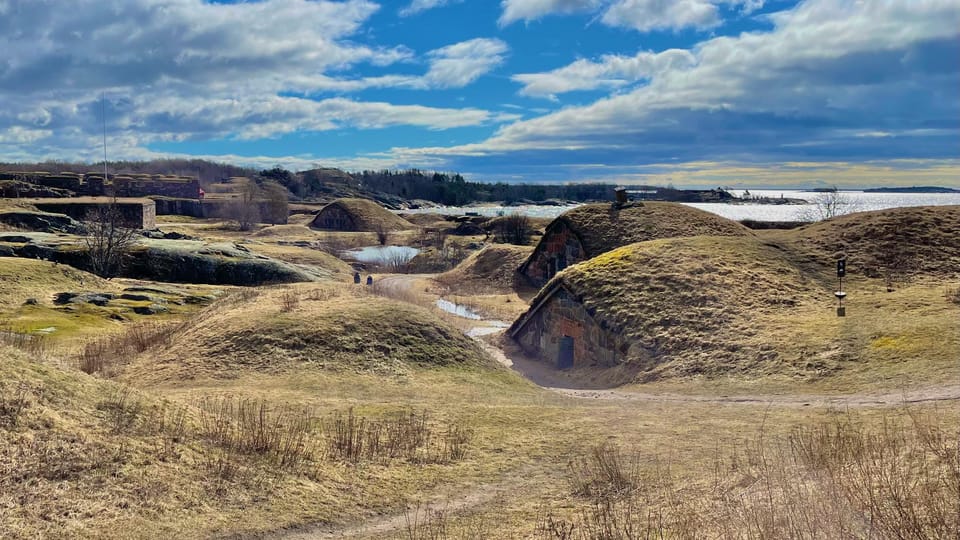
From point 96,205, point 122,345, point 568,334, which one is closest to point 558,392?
point 568,334

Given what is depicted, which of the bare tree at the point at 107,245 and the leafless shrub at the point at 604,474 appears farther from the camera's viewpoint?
the bare tree at the point at 107,245

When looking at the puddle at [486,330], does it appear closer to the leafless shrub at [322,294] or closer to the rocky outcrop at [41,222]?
the leafless shrub at [322,294]

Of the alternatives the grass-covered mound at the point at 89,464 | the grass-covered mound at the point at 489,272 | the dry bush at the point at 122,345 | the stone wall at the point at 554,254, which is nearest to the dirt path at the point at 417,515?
the grass-covered mound at the point at 89,464

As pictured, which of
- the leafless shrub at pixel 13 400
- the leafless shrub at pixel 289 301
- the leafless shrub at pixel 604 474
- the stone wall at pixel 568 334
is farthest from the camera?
the stone wall at pixel 568 334

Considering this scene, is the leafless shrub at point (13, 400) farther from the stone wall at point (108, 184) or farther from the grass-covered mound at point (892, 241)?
the stone wall at point (108, 184)

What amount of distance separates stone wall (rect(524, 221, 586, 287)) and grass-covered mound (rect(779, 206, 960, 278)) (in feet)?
51.4

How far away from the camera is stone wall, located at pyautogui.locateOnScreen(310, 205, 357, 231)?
117312 mm

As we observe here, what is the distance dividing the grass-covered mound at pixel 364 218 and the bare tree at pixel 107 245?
205 feet

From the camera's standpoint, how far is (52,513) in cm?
927

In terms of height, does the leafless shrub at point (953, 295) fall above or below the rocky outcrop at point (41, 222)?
below

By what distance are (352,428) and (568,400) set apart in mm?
8532

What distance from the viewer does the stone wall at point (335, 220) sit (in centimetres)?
11731

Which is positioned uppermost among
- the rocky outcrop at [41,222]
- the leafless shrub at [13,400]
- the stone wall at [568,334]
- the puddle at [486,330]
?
the rocky outcrop at [41,222]

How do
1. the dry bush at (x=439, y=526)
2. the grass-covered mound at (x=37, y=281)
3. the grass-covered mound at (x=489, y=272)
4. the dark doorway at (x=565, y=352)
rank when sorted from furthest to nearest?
the grass-covered mound at (x=489, y=272)
the grass-covered mound at (x=37, y=281)
the dark doorway at (x=565, y=352)
the dry bush at (x=439, y=526)
